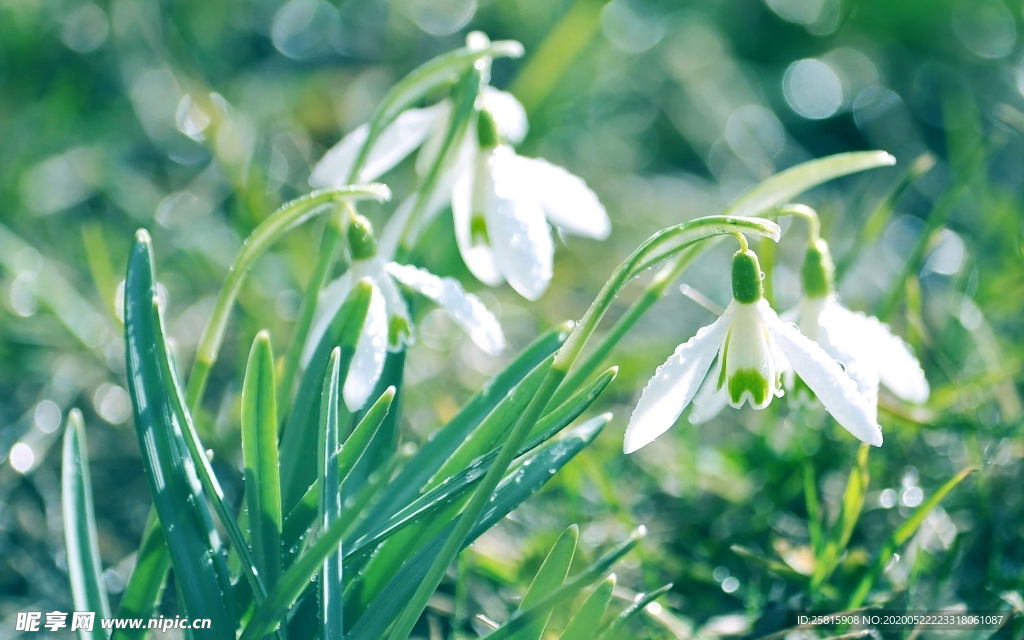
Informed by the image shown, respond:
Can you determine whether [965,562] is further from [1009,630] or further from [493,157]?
[493,157]

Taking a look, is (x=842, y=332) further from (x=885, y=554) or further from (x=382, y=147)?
(x=382, y=147)

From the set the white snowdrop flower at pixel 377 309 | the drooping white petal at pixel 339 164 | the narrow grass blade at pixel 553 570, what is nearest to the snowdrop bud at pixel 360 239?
the white snowdrop flower at pixel 377 309

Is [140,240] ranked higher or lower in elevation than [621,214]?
higher

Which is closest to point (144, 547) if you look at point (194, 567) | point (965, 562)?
point (194, 567)

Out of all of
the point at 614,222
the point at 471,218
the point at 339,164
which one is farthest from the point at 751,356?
the point at 614,222

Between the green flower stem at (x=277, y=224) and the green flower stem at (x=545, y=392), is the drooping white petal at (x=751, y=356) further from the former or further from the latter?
the green flower stem at (x=277, y=224)

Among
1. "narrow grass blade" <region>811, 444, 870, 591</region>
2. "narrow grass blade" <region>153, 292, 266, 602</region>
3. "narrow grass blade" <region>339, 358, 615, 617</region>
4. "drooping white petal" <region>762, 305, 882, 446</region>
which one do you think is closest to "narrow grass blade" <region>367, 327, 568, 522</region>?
"narrow grass blade" <region>339, 358, 615, 617</region>
